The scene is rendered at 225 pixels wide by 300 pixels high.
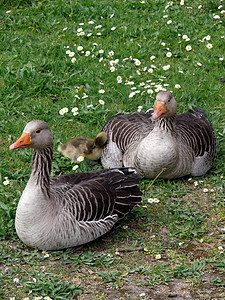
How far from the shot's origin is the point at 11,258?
551cm

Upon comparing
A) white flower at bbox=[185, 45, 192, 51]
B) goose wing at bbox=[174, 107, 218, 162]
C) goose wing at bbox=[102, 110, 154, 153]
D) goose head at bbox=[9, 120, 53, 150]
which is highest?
goose head at bbox=[9, 120, 53, 150]

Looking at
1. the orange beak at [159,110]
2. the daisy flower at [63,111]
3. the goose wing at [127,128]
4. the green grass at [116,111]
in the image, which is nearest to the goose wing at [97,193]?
the green grass at [116,111]

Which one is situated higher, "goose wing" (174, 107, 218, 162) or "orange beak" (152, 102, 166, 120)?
"orange beak" (152, 102, 166, 120)

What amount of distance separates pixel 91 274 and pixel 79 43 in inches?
227

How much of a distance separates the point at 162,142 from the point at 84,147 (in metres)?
1.11

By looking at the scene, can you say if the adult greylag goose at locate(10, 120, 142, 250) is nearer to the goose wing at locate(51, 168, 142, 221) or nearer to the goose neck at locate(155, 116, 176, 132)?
the goose wing at locate(51, 168, 142, 221)

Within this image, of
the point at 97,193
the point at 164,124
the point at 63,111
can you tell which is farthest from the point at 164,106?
the point at 63,111

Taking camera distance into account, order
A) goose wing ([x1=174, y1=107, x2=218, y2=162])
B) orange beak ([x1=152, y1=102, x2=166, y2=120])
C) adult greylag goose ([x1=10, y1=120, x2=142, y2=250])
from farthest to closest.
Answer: goose wing ([x1=174, y1=107, x2=218, y2=162]), orange beak ([x1=152, y1=102, x2=166, y2=120]), adult greylag goose ([x1=10, y1=120, x2=142, y2=250])

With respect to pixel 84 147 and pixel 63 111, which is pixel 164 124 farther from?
pixel 63 111

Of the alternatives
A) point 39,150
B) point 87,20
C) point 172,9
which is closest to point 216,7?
point 172,9

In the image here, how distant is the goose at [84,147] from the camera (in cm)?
727

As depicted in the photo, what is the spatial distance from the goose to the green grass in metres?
0.14

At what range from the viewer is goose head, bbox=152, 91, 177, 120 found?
6719 mm

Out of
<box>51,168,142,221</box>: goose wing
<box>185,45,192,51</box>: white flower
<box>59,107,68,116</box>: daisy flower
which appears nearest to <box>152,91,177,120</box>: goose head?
<box>51,168,142,221</box>: goose wing
